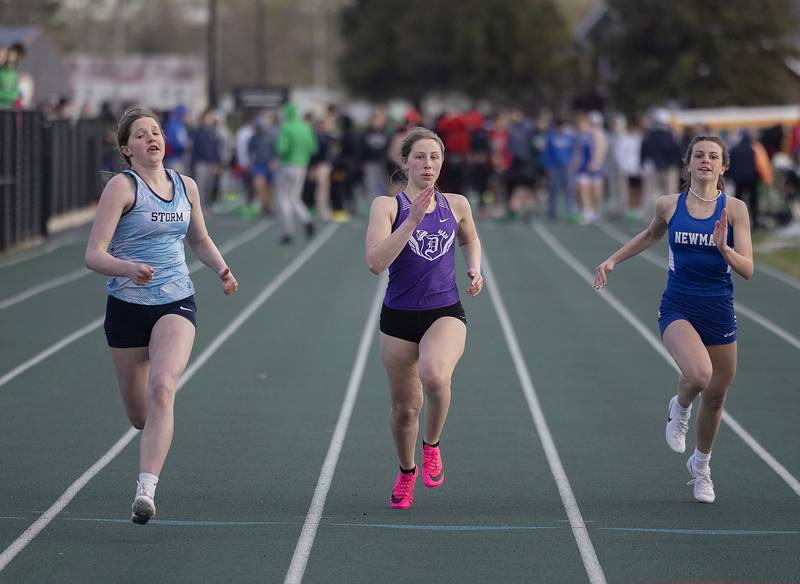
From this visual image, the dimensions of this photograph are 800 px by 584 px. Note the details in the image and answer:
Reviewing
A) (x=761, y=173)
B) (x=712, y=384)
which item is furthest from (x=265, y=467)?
(x=761, y=173)

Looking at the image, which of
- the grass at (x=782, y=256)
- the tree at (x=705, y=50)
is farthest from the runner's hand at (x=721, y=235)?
the tree at (x=705, y=50)

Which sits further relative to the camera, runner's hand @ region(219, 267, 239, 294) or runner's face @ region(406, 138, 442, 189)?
runner's hand @ region(219, 267, 239, 294)

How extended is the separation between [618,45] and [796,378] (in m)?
41.3

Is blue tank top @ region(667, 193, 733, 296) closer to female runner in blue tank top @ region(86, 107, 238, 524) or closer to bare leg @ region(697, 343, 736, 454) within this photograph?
bare leg @ region(697, 343, 736, 454)

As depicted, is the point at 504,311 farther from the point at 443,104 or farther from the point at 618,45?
the point at 443,104

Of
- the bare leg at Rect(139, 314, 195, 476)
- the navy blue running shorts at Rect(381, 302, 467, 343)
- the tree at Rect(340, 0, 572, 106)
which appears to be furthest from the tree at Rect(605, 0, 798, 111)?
the bare leg at Rect(139, 314, 195, 476)

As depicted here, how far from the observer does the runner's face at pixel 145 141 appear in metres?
6.93

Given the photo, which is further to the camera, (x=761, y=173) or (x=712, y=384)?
(x=761, y=173)

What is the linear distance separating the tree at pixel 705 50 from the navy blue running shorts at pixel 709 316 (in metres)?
43.1

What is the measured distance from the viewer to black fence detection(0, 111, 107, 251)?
20.7 metres

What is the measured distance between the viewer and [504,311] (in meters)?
15.9

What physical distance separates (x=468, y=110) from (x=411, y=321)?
51008mm

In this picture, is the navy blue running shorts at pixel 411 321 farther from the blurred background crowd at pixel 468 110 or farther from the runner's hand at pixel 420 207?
the blurred background crowd at pixel 468 110

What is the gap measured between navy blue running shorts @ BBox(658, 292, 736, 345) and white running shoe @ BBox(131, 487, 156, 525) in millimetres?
2637
